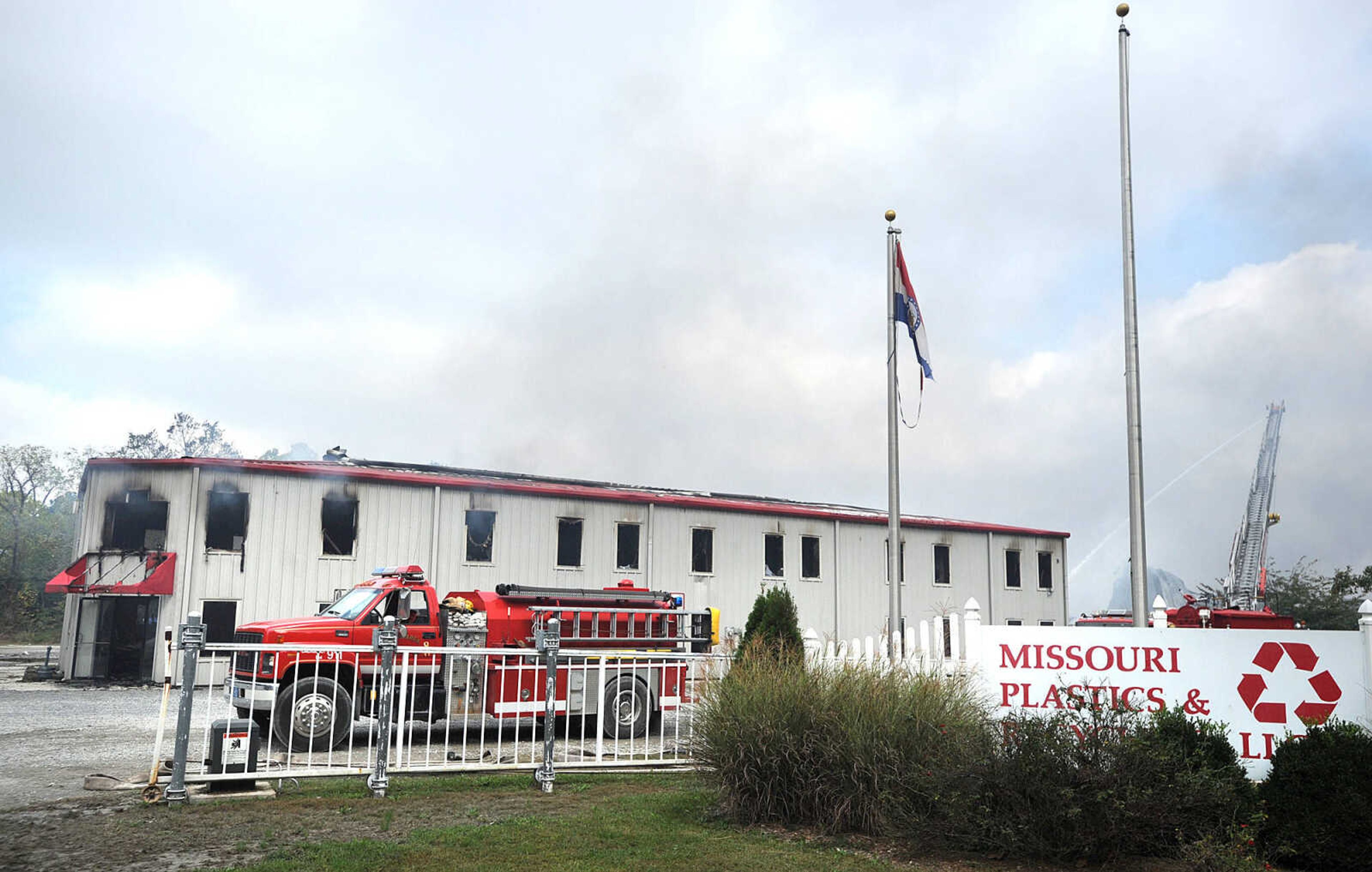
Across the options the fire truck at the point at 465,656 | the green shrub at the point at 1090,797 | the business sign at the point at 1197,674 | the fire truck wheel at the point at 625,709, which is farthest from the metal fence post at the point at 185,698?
the business sign at the point at 1197,674

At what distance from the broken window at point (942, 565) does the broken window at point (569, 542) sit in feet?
45.5

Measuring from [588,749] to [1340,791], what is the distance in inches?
360

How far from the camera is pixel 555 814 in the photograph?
8727 millimetres

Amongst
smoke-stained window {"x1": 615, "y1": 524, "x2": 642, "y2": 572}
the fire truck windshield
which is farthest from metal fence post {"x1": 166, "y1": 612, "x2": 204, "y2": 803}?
smoke-stained window {"x1": 615, "y1": 524, "x2": 642, "y2": 572}

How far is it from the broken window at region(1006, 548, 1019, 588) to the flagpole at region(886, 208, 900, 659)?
2323cm

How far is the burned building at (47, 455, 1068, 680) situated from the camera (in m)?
24.7

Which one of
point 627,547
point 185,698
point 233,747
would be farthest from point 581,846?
point 627,547

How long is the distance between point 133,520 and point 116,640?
9.70ft

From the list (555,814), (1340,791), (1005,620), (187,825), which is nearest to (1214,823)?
(1340,791)

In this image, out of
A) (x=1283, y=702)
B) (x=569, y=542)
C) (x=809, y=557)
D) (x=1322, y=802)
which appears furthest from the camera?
(x=809, y=557)

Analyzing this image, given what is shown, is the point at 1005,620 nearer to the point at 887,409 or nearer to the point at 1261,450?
the point at 887,409

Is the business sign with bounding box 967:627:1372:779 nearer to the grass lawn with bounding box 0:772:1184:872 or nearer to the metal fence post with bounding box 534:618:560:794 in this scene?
the grass lawn with bounding box 0:772:1184:872

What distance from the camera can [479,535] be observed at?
2761 cm

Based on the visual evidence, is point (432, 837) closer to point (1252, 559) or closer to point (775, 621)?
point (775, 621)
